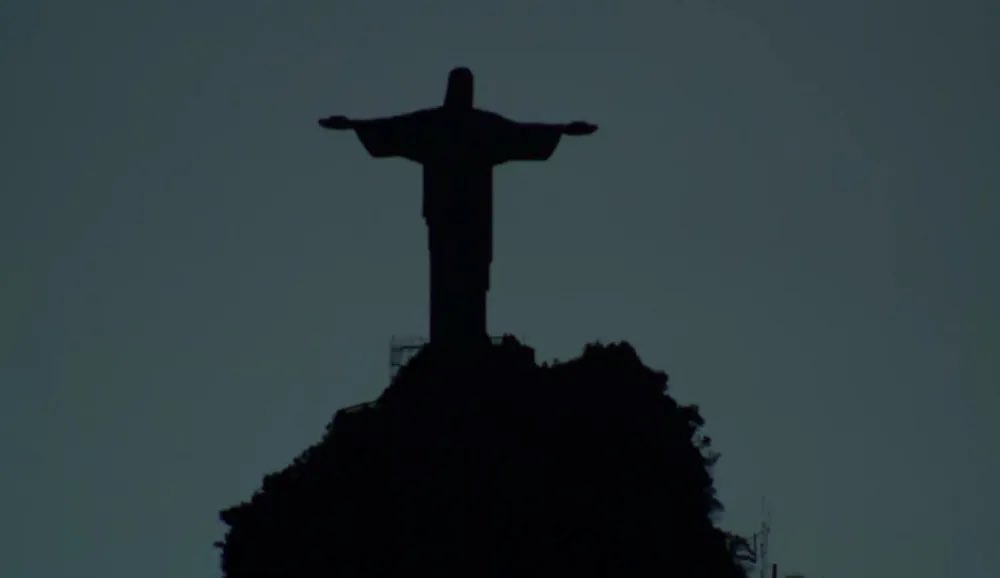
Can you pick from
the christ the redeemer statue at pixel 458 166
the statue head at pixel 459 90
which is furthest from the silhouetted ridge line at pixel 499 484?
the statue head at pixel 459 90

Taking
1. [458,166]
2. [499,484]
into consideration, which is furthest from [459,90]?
[499,484]

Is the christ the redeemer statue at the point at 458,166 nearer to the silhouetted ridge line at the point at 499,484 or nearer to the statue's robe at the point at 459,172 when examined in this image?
the statue's robe at the point at 459,172

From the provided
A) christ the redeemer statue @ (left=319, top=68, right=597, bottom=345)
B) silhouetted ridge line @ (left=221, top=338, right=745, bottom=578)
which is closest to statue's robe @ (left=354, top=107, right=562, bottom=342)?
christ the redeemer statue @ (left=319, top=68, right=597, bottom=345)

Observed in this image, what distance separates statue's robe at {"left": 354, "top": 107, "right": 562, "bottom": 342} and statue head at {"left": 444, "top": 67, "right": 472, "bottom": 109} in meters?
0.14

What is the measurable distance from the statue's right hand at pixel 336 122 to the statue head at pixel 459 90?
5.66 feet

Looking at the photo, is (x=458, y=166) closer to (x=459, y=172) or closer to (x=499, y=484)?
(x=459, y=172)

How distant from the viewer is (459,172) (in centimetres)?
4931

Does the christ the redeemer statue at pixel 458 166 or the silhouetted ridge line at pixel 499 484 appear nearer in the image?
the silhouetted ridge line at pixel 499 484

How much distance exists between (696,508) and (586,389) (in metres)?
2.71

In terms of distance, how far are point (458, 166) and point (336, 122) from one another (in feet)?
7.40

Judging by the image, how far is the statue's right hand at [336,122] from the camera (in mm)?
49500

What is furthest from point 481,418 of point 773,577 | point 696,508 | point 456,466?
point 773,577

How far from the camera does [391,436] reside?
47.1 metres

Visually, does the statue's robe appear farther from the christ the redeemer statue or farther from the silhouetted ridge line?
the silhouetted ridge line
